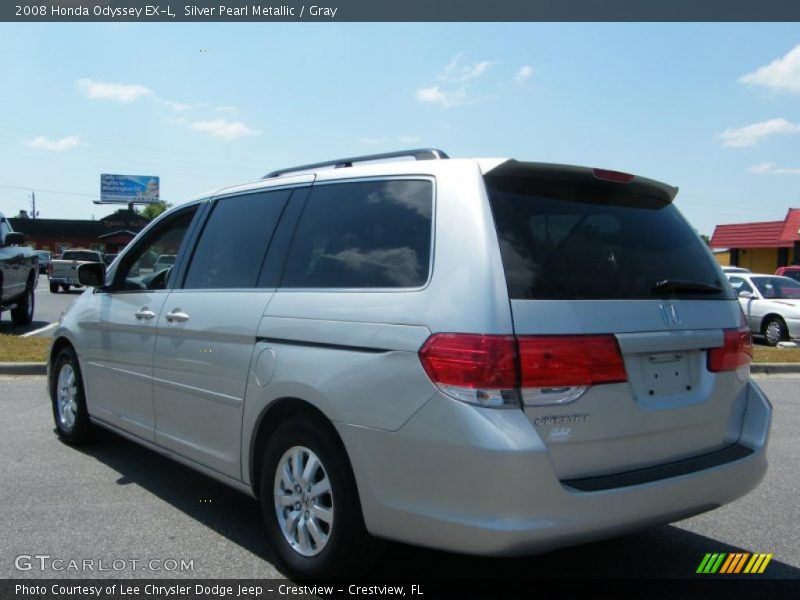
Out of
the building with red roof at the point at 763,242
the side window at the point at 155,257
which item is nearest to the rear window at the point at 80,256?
the side window at the point at 155,257

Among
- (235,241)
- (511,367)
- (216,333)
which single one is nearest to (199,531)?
(216,333)

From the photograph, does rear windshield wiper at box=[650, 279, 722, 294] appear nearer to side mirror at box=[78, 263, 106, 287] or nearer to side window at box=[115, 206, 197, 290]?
side window at box=[115, 206, 197, 290]

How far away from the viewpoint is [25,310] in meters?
14.3

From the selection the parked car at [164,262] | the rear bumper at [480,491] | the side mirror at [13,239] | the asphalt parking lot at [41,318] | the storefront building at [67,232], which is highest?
the storefront building at [67,232]

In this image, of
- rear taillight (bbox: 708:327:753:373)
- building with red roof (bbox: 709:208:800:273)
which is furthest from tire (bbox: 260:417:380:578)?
building with red roof (bbox: 709:208:800:273)

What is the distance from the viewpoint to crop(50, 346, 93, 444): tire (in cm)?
550

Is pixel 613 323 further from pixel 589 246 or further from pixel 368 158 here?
pixel 368 158

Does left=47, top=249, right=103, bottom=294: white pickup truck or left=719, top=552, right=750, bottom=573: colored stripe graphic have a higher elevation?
left=47, top=249, right=103, bottom=294: white pickup truck

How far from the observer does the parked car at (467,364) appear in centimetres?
266

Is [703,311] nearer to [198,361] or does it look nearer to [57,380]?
[198,361]

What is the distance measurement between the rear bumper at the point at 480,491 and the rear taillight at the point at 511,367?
0.07 metres

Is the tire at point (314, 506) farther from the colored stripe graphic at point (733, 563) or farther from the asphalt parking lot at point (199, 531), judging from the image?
the colored stripe graphic at point (733, 563)

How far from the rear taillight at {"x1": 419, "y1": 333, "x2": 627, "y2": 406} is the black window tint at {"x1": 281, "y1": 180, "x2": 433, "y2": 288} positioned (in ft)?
1.24

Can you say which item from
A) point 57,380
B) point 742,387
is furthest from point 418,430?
point 57,380
